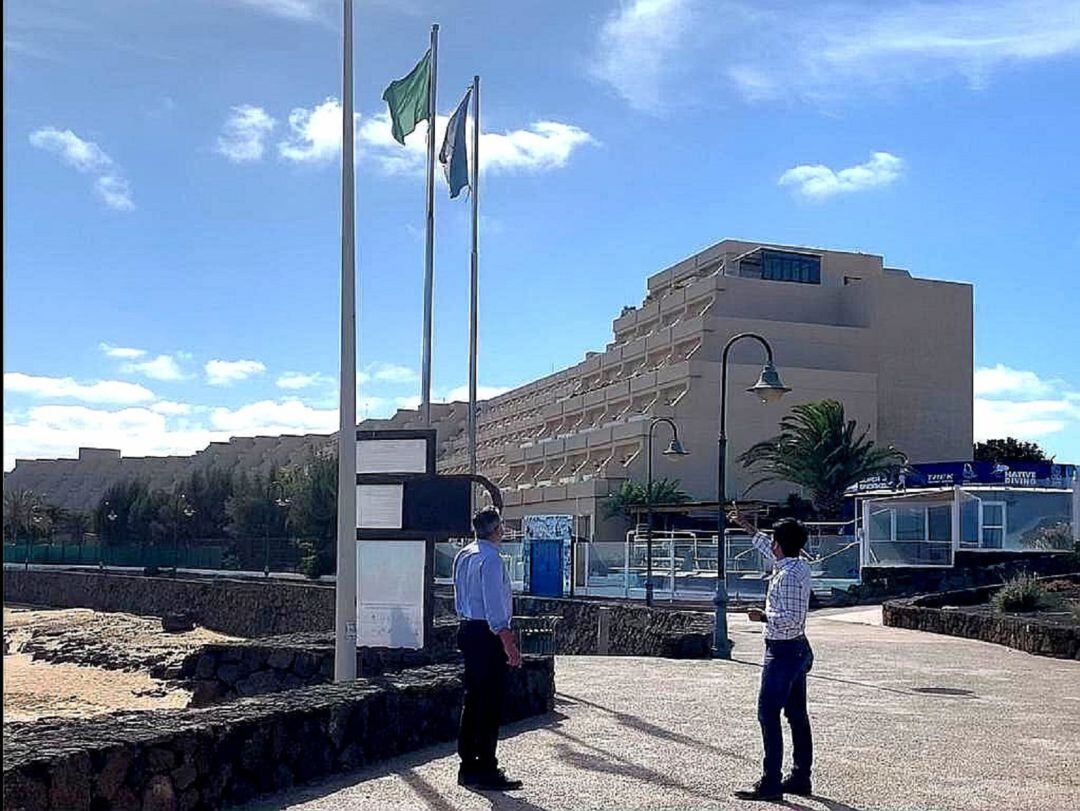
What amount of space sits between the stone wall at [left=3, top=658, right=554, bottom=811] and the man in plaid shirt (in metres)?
2.73

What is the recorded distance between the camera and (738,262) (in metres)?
78.6

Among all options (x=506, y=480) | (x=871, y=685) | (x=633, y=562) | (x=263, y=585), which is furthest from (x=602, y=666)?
(x=506, y=480)

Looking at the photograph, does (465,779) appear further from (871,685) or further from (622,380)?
(622,380)

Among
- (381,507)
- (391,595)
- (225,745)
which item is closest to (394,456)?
(381,507)

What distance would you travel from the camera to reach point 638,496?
65.0 metres

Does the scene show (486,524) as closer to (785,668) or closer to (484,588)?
(484,588)

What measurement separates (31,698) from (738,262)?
54.7m

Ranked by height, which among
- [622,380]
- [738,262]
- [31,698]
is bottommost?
[31,698]

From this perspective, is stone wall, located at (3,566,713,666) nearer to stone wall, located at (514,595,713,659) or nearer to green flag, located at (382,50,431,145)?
stone wall, located at (514,595,713,659)

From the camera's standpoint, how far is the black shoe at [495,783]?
8.37 m

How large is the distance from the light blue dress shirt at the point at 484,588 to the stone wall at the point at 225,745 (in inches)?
53.9

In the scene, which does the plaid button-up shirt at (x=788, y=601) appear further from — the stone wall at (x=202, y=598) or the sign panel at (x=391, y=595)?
the stone wall at (x=202, y=598)

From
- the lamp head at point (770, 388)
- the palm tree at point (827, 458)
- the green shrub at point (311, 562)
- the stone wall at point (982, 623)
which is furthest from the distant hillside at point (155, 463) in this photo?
the lamp head at point (770, 388)

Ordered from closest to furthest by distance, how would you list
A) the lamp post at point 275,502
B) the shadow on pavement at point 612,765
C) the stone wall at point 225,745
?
the stone wall at point 225,745, the shadow on pavement at point 612,765, the lamp post at point 275,502
